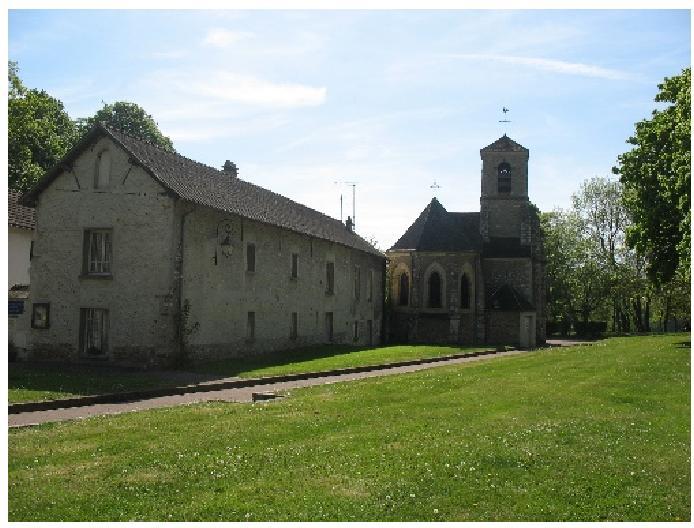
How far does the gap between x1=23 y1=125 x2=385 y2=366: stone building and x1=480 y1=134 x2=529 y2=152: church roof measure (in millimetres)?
26061

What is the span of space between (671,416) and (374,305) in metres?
33.2

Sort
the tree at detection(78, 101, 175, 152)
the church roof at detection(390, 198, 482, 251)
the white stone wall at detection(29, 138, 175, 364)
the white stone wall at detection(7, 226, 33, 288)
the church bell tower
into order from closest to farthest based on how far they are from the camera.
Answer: the white stone wall at detection(29, 138, 175, 364), the white stone wall at detection(7, 226, 33, 288), the church roof at detection(390, 198, 482, 251), the church bell tower, the tree at detection(78, 101, 175, 152)

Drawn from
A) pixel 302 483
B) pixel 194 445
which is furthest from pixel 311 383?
pixel 302 483

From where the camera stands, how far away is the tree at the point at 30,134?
126 ft

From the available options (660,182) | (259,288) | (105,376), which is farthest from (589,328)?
(105,376)

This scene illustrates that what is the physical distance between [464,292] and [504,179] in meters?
9.15

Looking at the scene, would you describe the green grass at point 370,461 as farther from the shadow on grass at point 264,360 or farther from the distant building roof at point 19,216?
the distant building roof at point 19,216

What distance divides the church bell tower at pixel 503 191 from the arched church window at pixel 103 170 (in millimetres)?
30710

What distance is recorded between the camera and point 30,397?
15016 millimetres

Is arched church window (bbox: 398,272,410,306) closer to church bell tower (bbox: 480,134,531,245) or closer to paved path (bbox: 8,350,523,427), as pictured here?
church bell tower (bbox: 480,134,531,245)

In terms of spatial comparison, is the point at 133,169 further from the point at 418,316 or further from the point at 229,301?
the point at 418,316

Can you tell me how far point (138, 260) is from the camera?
78.9 ft

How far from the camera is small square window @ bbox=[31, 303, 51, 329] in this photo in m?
24.9

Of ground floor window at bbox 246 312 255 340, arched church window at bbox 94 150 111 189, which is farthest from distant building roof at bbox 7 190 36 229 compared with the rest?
ground floor window at bbox 246 312 255 340
